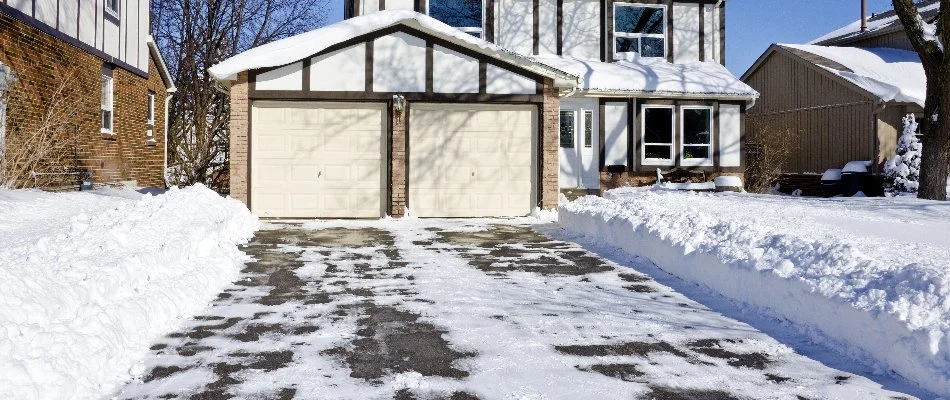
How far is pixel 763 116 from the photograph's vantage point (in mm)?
29391

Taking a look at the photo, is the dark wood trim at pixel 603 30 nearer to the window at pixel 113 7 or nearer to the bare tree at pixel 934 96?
the bare tree at pixel 934 96

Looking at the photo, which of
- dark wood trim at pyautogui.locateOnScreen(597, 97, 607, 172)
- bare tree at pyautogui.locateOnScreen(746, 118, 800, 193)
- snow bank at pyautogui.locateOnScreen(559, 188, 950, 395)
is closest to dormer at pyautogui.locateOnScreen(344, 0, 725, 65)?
dark wood trim at pyautogui.locateOnScreen(597, 97, 607, 172)

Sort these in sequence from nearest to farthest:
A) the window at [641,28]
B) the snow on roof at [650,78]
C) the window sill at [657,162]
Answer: the snow on roof at [650,78]
the window sill at [657,162]
the window at [641,28]

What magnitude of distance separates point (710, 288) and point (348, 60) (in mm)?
9959

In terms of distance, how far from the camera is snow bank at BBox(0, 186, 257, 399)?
413 cm

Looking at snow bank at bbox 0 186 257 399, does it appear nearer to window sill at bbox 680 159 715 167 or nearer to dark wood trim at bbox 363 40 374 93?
dark wood trim at bbox 363 40 374 93

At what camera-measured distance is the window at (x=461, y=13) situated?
856 inches

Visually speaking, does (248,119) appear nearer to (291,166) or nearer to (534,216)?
(291,166)

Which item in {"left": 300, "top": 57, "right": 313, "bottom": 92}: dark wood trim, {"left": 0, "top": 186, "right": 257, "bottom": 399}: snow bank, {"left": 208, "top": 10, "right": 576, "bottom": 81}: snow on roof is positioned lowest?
{"left": 0, "top": 186, "right": 257, "bottom": 399}: snow bank

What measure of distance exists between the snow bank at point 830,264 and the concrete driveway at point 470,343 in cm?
38

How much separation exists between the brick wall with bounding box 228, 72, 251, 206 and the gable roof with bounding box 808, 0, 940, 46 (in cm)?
2373

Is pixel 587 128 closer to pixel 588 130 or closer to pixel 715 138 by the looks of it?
pixel 588 130

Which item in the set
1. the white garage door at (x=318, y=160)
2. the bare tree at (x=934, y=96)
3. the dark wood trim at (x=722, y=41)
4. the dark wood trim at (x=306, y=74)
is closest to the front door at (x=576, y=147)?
the dark wood trim at (x=722, y=41)

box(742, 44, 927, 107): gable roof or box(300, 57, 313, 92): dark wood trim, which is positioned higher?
box(742, 44, 927, 107): gable roof
